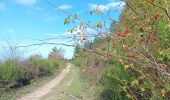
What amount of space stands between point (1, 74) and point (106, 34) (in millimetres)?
17332

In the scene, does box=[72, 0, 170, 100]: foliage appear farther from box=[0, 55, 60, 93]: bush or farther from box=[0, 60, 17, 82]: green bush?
box=[0, 60, 17, 82]: green bush

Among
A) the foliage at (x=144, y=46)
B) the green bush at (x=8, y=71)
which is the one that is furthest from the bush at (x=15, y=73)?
the foliage at (x=144, y=46)

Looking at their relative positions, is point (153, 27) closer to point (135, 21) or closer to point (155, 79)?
point (135, 21)

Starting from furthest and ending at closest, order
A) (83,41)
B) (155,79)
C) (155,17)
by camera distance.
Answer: (155,17), (155,79), (83,41)

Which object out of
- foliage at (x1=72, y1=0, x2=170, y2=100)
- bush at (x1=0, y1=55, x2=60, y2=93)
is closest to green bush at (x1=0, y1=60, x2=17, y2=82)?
bush at (x1=0, y1=55, x2=60, y2=93)

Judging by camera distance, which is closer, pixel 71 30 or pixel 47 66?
pixel 71 30

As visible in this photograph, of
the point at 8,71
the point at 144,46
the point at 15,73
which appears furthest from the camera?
Answer: the point at 15,73

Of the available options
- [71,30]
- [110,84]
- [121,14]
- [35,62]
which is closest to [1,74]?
[35,62]

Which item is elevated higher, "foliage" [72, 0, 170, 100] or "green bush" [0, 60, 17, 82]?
"foliage" [72, 0, 170, 100]

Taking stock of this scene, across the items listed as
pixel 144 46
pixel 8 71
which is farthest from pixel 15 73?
pixel 144 46

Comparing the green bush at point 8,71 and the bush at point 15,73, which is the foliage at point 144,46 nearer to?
the bush at point 15,73

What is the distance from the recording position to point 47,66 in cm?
3488

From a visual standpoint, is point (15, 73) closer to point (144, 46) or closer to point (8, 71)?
point (8, 71)

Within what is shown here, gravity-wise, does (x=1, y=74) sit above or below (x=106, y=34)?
below
